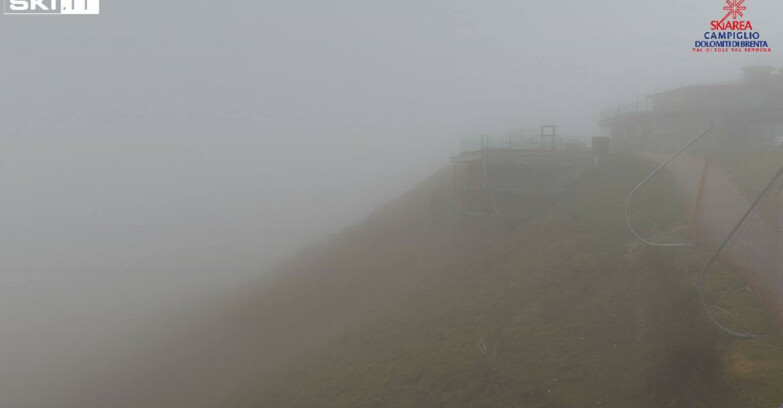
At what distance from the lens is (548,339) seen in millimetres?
13680

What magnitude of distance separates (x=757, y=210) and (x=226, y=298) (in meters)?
29.6

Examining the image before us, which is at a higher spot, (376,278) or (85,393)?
(376,278)

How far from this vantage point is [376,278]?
2638 cm

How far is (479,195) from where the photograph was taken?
79.8 ft

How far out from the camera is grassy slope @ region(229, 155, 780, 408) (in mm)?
10469

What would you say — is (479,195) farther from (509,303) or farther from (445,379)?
(445,379)

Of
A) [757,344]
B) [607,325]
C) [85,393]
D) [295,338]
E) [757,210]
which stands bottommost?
[85,393]

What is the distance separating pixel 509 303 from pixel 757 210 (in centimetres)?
675

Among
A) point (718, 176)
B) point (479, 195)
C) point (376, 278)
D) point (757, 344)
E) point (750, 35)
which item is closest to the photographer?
point (757, 344)

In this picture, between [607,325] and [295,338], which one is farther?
[295,338]

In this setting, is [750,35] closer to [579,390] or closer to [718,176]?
[718,176]

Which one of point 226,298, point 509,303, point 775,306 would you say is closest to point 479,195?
point 509,303

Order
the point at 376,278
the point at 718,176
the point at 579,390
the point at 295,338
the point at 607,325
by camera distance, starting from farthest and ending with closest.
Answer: the point at 376,278 → the point at 295,338 → the point at 718,176 → the point at 607,325 → the point at 579,390

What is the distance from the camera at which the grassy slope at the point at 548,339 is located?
1047 centimetres
